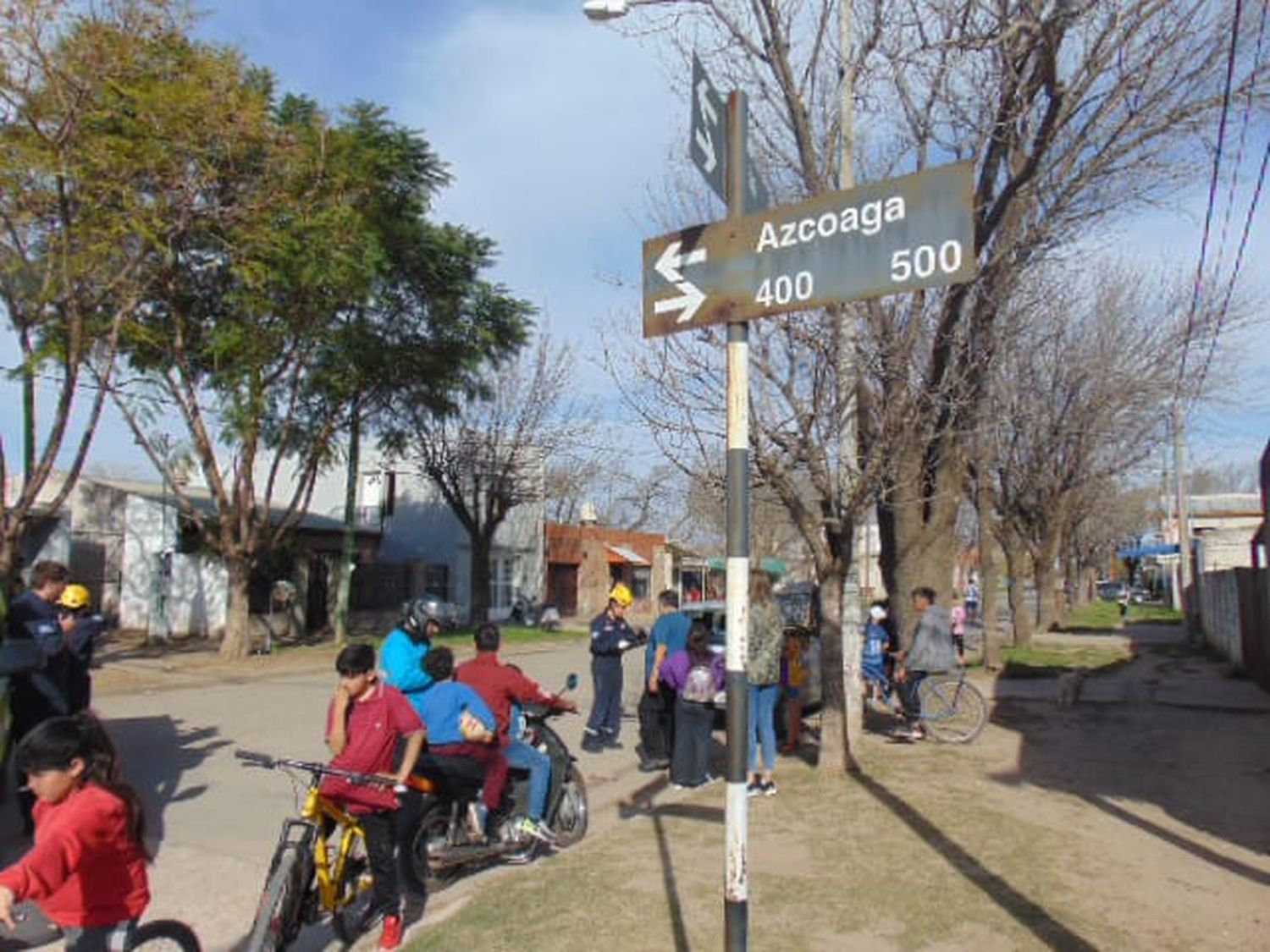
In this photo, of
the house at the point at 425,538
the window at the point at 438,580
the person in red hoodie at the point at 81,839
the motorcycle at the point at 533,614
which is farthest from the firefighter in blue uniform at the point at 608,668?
the window at the point at 438,580

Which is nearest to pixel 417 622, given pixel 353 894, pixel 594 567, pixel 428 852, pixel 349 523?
pixel 428 852

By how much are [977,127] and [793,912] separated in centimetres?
722

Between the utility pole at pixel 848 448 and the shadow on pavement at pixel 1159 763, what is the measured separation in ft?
4.77

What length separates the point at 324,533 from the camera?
3195 centimetres

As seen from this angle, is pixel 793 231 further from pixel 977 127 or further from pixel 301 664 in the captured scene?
pixel 301 664

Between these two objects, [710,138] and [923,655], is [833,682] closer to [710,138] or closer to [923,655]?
[923,655]

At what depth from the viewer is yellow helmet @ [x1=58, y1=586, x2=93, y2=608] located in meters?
8.34

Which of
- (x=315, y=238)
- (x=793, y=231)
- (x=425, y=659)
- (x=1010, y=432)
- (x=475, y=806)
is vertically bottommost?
(x=475, y=806)

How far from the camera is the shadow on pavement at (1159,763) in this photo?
24.4 feet

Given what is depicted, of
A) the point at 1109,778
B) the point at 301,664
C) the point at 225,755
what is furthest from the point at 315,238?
the point at 1109,778

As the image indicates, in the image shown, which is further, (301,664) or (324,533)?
(324,533)

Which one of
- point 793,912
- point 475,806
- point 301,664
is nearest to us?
point 793,912

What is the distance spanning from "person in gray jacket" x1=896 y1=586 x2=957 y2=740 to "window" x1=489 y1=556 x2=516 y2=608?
30332 millimetres

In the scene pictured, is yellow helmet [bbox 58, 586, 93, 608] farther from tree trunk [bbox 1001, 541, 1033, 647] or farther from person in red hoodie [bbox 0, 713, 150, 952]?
tree trunk [bbox 1001, 541, 1033, 647]
